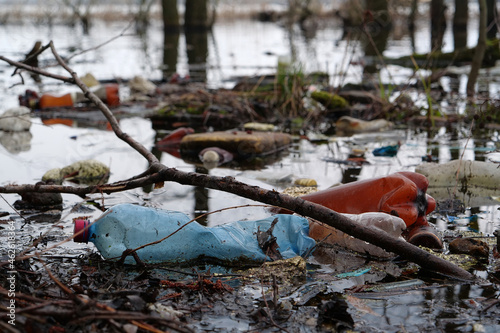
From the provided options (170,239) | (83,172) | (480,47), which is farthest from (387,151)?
(170,239)

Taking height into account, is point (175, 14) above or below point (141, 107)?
above

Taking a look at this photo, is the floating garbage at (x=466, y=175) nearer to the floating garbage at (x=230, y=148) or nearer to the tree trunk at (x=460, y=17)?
the floating garbage at (x=230, y=148)

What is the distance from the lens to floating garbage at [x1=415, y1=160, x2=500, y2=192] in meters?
3.56

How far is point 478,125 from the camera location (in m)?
5.14

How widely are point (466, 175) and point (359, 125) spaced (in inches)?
87.5

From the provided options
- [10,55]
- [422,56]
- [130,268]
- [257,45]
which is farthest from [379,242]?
[257,45]

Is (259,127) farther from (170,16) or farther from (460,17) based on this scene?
(170,16)

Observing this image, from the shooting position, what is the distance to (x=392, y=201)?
281 cm

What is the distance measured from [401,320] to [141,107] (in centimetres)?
539

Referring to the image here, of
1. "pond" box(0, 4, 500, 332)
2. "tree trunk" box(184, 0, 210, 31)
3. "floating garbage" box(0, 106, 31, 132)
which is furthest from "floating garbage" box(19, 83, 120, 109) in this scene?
"tree trunk" box(184, 0, 210, 31)

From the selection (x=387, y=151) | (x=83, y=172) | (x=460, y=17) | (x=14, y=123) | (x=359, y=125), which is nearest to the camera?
(x=83, y=172)

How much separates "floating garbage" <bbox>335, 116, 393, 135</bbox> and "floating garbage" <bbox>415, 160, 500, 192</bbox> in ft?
6.70

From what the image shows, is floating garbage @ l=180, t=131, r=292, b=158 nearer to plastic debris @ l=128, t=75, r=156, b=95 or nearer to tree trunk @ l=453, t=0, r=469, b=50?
plastic debris @ l=128, t=75, r=156, b=95

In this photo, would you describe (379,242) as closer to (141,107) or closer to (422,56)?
(141,107)
